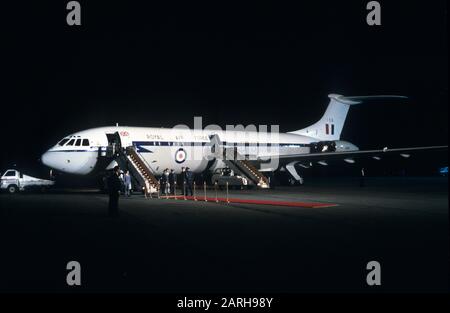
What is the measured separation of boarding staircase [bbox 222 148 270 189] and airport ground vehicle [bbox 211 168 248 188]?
455mm

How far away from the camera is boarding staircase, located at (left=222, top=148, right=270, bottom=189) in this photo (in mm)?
34062

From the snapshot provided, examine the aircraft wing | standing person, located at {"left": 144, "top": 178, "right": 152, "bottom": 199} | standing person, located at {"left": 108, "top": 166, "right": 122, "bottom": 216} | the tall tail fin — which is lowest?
standing person, located at {"left": 144, "top": 178, "right": 152, "bottom": 199}

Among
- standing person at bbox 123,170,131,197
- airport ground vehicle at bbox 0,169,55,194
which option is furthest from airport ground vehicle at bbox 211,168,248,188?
airport ground vehicle at bbox 0,169,55,194

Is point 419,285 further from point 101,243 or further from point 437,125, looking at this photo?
point 437,125

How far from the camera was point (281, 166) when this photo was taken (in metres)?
39.8

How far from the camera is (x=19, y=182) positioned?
33.7 metres

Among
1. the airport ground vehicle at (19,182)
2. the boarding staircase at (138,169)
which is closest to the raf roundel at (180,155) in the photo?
the boarding staircase at (138,169)

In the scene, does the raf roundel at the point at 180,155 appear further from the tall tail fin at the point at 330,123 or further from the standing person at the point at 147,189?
the tall tail fin at the point at 330,123

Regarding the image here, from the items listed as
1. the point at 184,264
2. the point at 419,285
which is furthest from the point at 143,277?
the point at 419,285

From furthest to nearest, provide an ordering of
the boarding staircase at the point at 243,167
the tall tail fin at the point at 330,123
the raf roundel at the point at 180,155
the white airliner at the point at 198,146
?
1. the tall tail fin at the point at 330,123
2. the raf roundel at the point at 180,155
3. the boarding staircase at the point at 243,167
4. the white airliner at the point at 198,146

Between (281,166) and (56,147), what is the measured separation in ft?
53.4

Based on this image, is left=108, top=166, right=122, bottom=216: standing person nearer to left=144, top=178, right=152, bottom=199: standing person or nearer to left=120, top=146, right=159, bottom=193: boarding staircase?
left=144, top=178, right=152, bottom=199: standing person

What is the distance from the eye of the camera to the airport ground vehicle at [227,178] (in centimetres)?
3489

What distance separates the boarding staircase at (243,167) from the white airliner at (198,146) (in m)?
1.02
